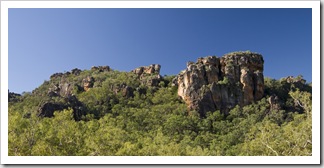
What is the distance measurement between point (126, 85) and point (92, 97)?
130 inches

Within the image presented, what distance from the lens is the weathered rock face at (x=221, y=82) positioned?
80.0ft

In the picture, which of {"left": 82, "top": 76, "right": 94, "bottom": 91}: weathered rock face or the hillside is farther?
{"left": 82, "top": 76, "right": 94, "bottom": 91}: weathered rock face

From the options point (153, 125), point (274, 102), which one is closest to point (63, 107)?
point (153, 125)

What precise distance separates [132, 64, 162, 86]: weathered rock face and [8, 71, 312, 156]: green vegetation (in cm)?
59

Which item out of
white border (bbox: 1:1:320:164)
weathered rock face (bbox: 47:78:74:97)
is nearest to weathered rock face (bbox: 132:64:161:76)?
weathered rock face (bbox: 47:78:74:97)

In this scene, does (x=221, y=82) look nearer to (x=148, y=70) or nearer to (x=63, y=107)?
(x=148, y=70)

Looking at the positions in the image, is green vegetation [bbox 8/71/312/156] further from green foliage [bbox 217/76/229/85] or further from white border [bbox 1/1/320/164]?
green foliage [bbox 217/76/229/85]

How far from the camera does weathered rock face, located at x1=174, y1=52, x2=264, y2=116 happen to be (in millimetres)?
24391

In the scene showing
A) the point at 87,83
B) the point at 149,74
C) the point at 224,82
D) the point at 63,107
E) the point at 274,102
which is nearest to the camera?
the point at 63,107

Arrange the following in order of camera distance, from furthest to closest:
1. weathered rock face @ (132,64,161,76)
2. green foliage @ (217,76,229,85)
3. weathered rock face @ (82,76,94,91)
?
weathered rock face @ (132,64,161,76)
weathered rock face @ (82,76,94,91)
green foliage @ (217,76,229,85)

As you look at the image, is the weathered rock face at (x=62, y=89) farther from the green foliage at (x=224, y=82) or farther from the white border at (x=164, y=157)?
the white border at (x=164, y=157)

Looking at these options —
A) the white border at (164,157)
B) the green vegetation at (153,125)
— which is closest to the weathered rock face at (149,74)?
the green vegetation at (153,125)

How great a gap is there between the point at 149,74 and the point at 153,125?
11.5 meters

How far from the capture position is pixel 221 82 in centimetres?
2522
